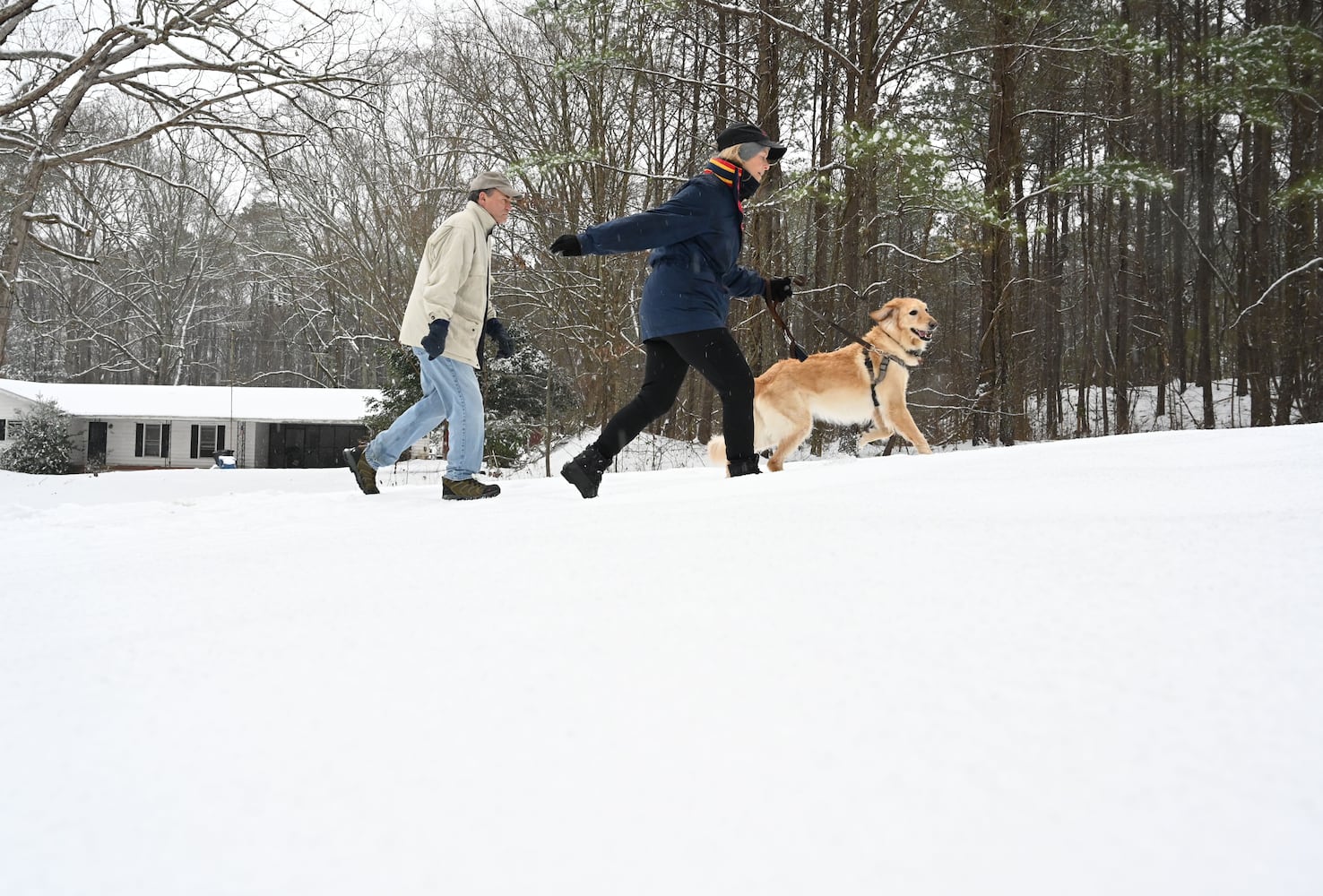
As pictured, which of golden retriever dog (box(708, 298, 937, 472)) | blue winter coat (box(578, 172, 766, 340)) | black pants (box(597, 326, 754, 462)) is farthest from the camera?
golden retriever dog (box(708, 298, 937, 472))

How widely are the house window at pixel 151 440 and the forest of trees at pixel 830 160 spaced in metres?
8.21

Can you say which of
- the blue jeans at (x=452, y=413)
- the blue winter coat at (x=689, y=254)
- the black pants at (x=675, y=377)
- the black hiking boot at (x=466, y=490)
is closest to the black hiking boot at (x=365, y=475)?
the blue jeans at (x=452, y=413)

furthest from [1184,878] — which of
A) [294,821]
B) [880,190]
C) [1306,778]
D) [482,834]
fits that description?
[880,190]

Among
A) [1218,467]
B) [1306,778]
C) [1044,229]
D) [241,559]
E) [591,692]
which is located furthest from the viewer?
[1044,229]

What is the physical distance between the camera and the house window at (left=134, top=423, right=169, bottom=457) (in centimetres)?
3431

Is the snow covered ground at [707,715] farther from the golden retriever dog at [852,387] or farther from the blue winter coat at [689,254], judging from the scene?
the golden retriever dog at [852,387]

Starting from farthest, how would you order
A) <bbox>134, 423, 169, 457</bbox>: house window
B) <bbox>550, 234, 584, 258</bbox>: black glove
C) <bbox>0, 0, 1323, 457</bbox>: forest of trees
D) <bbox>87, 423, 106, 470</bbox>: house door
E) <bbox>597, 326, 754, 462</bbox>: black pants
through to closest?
<bbox>134, 423, 169, 457</bbox>: house window < <bbox>87, 423, 106, 470</bbox>: house door < <bbox>0, 0, 1323, 457</bbox>: forest of trees < <bbox>597, 326, 754, 462</bbox>: black pants < <bbox>550, 234, 584, 258</bbox>: black glove

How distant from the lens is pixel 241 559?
240 cm

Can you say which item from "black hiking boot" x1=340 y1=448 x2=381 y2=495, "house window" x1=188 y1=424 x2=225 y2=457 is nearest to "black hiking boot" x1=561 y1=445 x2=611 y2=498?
"black hiking boot" x1=340 y1=448 x2=381 y2=495

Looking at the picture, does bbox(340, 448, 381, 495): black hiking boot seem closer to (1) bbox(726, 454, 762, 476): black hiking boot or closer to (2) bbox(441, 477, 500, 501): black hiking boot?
(2) bbox(441, 477, 500, 501): black hiking boot

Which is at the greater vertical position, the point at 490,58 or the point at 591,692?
the point at 490,58

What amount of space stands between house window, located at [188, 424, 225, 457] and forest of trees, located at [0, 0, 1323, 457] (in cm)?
836

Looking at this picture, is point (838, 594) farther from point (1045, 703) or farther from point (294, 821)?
point (294, 821)

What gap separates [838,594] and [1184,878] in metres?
0.84
